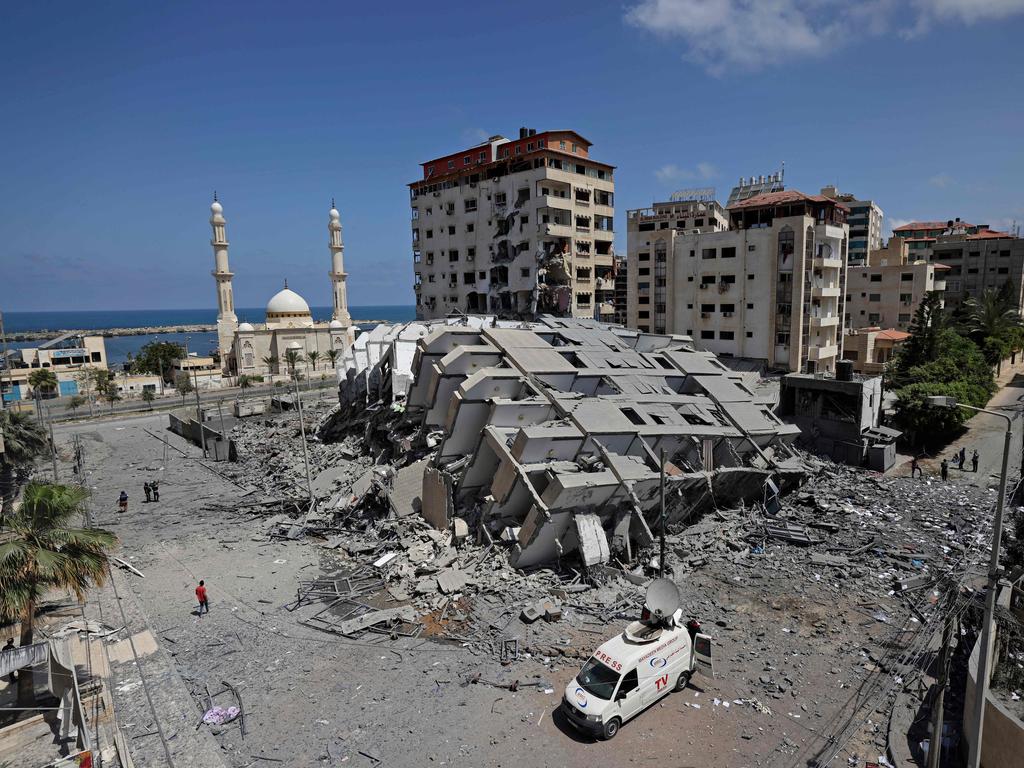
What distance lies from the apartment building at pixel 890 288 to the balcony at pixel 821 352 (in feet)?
47.4

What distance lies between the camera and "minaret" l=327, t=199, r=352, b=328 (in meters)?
81.6

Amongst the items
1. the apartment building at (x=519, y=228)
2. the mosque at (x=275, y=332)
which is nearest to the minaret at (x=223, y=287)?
the mosque at (x=275, y=332)

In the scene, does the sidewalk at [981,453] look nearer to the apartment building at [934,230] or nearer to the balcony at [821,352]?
the balcony at [821,352]

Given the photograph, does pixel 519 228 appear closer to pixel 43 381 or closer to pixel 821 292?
pixel 821 292

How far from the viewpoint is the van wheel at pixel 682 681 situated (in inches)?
490

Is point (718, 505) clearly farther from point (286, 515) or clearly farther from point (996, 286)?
point (996, 286)

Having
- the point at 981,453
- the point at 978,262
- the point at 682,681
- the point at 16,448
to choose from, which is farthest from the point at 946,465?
the point at 978,262

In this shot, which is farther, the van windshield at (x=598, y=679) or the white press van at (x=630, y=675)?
the van windshield at (x=598, y=679)

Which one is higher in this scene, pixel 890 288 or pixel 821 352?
Answer: pixel 890 288

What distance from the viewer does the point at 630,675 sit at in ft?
37.3

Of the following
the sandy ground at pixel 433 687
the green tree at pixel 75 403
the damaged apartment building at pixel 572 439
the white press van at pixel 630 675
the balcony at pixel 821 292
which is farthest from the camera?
the green tree at pixel 75 403

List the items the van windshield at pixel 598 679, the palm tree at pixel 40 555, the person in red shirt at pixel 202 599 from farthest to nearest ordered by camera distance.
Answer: the person in red shirt at pixel 202 599
the van windshield at pixel 598 679
the palm tree at pixel 40 555

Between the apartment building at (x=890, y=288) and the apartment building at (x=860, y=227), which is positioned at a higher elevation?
the apartment building at (x=860, y=227)

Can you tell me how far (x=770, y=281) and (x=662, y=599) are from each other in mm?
39272
